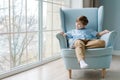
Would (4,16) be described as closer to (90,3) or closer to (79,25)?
(79,25)

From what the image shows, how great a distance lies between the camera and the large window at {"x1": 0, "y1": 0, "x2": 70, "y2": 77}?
9.79ft

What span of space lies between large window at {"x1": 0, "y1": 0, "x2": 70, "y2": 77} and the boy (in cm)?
75

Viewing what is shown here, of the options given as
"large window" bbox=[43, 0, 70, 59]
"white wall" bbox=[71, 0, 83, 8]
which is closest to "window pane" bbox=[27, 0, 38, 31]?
"large window" bbox=[43, 0, 70, 59]

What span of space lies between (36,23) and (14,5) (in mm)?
691

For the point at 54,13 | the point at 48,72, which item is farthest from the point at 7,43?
the point at 54,13

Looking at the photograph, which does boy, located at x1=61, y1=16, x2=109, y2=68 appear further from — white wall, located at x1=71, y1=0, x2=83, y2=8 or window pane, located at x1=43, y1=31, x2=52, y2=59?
white wall, located at x1=71, y1=0, x2=83, y2=8

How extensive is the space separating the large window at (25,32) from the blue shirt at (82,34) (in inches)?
30.4

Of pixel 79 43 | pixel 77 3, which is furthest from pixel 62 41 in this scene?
pixel 77 3

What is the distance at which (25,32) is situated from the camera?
3.44m

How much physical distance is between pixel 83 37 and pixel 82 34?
0.06 meters

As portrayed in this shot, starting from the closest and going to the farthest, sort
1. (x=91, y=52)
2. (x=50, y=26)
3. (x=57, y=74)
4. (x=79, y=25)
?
(x=91, y=52) → (x=57, y=74) → (x=79, y=25) → (x=50, y=26)

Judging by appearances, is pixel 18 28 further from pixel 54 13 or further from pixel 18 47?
pixel 54 13

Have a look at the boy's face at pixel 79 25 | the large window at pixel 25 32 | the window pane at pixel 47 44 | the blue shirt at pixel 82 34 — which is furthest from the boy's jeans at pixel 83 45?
the window pane at pixel 47 44

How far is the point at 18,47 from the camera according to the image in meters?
3.29
